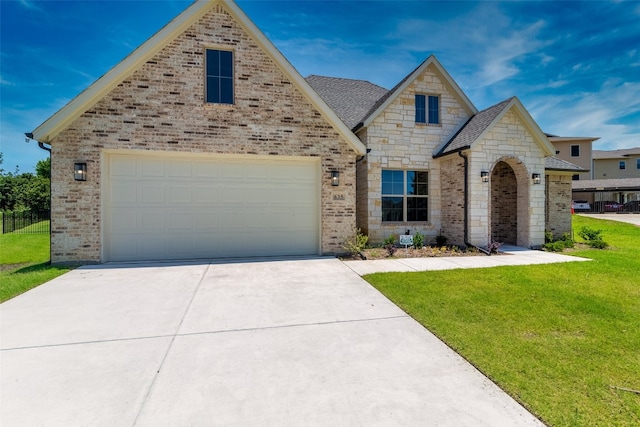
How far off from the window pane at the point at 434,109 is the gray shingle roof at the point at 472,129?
1035mm

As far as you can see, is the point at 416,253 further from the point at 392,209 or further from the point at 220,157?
the point at 220,157

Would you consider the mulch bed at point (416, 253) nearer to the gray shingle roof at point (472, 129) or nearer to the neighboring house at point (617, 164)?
the gray shingle roof at point (472, 129)

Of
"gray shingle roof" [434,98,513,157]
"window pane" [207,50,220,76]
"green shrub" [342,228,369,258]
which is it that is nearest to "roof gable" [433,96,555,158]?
"gray shingle roof" [434,98,513,157]

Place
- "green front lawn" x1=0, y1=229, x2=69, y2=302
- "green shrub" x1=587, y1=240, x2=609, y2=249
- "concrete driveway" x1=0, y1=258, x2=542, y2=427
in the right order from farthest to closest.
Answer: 1. "green shrub" x1=587, y1=240, x2=609, y2=249
2. "green front lawn" x1=0, y1=229, x2=69, y2=302
3. "concrete driveway" x1=0, y1=258, x2=542, y2=427

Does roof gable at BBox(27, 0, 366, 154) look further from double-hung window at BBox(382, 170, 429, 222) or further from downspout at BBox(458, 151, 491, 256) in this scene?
downspout at BBox(458, 151, 491, 256)

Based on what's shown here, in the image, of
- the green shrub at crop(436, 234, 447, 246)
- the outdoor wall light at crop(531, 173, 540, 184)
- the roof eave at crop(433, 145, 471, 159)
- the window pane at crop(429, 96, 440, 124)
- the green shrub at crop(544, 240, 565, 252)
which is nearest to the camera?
the roof eave at crop(433, 145, 471, 159)

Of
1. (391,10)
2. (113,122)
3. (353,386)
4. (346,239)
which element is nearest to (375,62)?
(391,10)

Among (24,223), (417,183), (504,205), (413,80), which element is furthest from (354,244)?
(24,223)

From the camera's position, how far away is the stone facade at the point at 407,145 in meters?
11.1

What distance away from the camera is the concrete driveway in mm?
2344

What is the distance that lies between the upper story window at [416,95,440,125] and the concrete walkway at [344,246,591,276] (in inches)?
220

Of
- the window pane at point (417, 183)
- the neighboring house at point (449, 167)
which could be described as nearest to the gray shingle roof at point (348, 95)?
the neighboring house at point (449, 167)

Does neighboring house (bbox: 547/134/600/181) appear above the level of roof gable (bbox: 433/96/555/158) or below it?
above

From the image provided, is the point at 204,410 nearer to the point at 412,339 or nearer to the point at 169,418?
the point at 169,418
